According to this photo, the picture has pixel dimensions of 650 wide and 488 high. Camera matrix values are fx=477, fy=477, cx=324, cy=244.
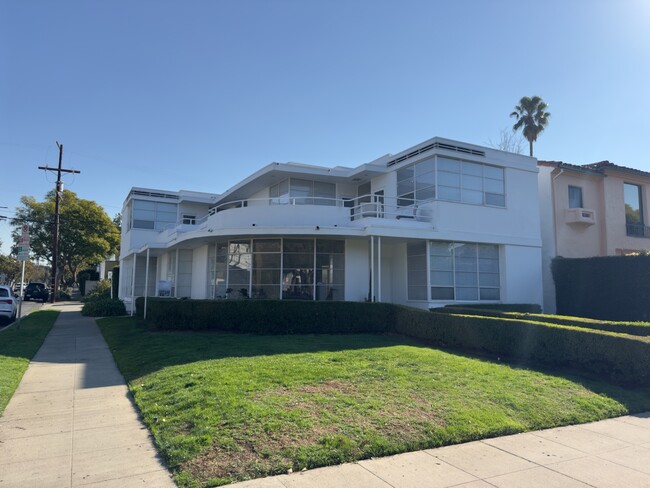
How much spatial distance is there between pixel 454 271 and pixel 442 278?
0.66 metres

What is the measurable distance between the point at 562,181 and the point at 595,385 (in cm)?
1574

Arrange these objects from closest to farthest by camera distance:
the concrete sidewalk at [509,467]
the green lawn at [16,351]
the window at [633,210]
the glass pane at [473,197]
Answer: the concrete sidewalk at [509,467] → the green lawn at [16,351] → the glass pane at [473,197] → the window at [633,210]

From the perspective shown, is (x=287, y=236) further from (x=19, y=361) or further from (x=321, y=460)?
(x=321, y=460)

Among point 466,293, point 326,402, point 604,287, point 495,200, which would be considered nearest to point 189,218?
point 466,293

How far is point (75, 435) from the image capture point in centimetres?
576

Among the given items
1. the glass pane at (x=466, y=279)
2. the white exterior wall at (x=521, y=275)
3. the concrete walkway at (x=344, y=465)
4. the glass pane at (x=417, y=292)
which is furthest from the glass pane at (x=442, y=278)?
the concrete walkway at (x=344, y=465)

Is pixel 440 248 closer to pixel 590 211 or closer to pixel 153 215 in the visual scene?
pixel 590 211

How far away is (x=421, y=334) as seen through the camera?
42.3 ft

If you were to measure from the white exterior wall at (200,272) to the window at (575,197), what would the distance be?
1678 centimetres

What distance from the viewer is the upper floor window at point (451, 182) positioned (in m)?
17.8

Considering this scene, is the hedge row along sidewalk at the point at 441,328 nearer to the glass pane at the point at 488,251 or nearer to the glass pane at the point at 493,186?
the glass pane at the point at 488,251

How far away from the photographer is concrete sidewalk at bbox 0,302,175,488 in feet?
15.0

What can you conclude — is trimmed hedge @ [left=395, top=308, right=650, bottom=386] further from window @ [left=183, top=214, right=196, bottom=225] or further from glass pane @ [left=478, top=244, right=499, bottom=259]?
window @ [left=183, top=214, right=196, bottom=225]

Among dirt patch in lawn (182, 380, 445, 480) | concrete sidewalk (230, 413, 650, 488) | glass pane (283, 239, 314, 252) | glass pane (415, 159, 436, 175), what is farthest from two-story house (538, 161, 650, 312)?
dirt patch in lawn (182, 380, 445, 480)
